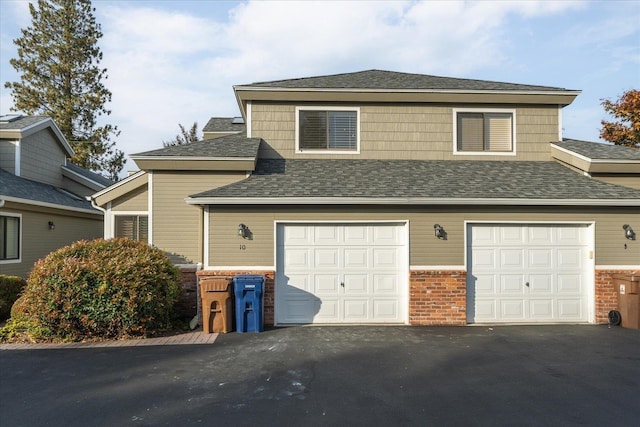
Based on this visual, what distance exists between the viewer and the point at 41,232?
13.5 meters

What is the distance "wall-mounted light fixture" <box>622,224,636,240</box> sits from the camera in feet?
30.8

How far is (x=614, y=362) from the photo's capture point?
669 cm

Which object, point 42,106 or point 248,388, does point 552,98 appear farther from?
point 42,106

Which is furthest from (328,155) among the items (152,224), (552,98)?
(552,98)

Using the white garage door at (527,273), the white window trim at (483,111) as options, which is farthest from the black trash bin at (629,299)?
the white window trim at (483,111)

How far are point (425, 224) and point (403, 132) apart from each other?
3.35 metres

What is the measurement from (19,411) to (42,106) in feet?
83.8

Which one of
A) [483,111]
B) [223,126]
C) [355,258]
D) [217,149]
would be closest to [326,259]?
[355,258]

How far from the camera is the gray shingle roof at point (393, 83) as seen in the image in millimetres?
11500

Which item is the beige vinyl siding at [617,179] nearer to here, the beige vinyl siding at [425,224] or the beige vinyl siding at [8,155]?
the beige vinyl siding at [425,224]

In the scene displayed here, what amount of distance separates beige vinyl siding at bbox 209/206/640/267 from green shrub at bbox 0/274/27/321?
205 inches

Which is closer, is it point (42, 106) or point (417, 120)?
point (417, 120)

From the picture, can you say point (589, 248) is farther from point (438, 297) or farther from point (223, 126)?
point (223, 126)

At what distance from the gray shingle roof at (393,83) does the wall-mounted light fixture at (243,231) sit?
432cm
